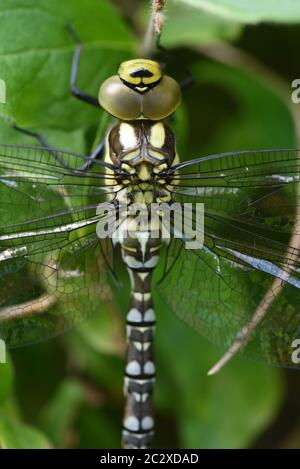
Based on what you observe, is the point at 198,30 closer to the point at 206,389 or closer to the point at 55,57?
the point at 55,57

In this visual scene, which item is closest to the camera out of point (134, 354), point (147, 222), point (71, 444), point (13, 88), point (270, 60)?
point (13, 88)

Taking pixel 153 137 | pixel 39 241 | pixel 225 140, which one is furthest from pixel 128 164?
pixel 225 140

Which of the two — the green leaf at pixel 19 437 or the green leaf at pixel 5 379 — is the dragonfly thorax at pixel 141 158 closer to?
the green leaf at pixel 5 379

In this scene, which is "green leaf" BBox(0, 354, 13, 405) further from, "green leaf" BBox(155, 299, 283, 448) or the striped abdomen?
"green leaf" BBox(155, 299, 283, 448)

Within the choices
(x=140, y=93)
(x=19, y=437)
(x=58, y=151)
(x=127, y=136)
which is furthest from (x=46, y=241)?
(x=19, y=437)

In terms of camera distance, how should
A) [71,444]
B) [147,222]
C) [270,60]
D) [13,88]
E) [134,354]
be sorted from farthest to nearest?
1. [270,60]
2. [71,444]
3. [134,354]
4. [147,222]
5. [13,88]

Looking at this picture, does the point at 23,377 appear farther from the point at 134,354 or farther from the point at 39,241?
the point at 39,241
